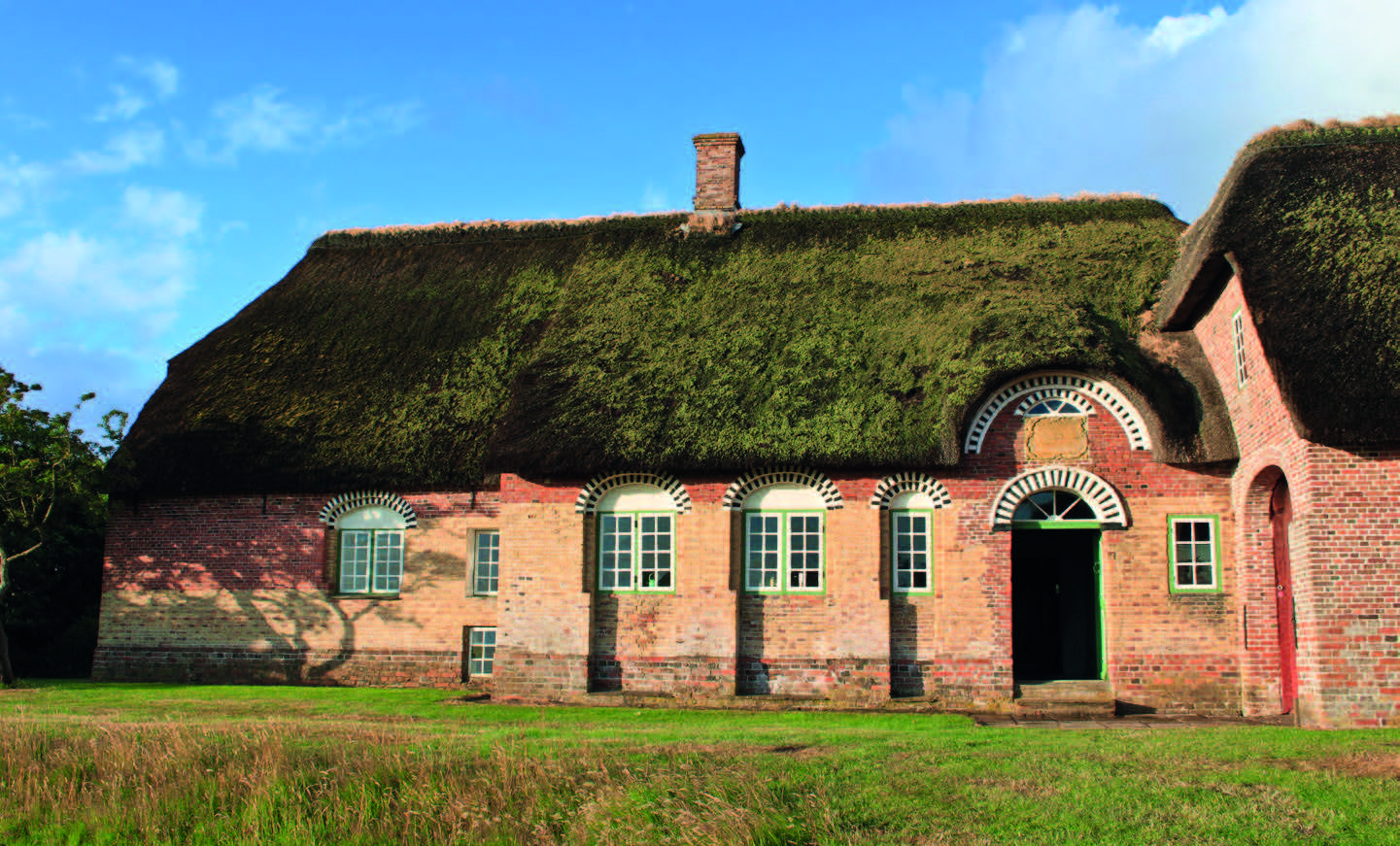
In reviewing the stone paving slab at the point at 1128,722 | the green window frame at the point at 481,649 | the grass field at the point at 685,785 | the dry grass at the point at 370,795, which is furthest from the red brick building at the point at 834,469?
the dry grass at the point at 370,795

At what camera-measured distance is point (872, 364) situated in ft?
55.7

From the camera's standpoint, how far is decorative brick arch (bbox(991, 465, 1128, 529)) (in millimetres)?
15852

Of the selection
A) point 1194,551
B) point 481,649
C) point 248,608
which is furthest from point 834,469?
point 248,608

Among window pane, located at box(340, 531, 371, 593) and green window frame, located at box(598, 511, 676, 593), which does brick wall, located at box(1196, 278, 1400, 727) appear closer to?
green window frame, located at box(598, 511, 676, 593)

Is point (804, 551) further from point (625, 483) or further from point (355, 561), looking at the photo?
point (355, 561)

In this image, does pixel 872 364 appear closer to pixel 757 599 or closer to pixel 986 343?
pixel 986 343

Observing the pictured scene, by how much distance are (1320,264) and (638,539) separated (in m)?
9.57

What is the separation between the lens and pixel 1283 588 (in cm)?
1491

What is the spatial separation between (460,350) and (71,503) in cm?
685

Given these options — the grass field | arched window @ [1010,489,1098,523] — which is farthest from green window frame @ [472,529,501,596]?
arched window @ [1010,489,1098,523]

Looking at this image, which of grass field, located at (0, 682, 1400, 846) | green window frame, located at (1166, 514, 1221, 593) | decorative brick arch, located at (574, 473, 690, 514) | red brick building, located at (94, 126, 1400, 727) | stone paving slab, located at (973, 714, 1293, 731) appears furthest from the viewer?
decorative brick arch, located at (574, 473, 690, 514)

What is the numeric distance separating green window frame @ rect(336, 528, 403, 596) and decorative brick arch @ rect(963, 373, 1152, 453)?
9440mm

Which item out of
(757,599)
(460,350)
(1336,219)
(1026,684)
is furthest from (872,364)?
(460,350)

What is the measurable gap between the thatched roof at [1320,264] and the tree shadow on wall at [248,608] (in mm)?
12143
